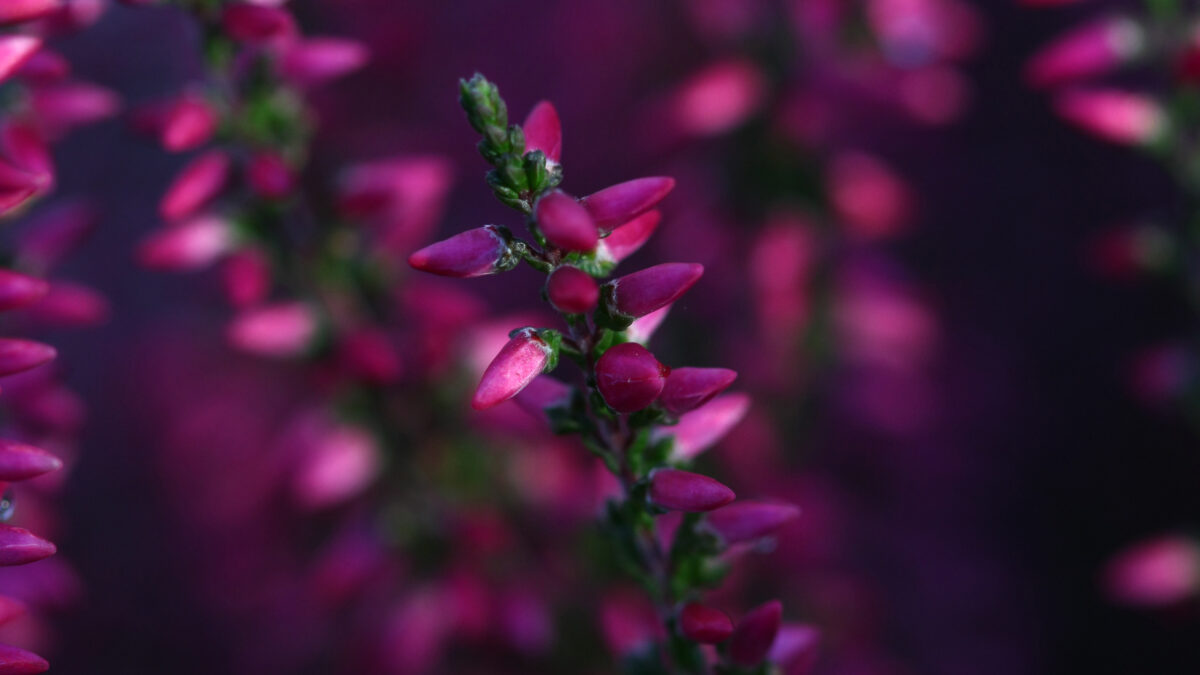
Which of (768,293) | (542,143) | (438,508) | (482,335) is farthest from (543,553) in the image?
(542,143)

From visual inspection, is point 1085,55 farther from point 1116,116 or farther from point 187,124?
point 187,124

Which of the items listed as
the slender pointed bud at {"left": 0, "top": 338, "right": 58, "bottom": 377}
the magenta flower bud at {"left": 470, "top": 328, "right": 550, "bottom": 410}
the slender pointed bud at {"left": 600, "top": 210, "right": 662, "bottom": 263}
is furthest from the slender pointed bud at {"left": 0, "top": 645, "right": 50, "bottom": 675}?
the slender pointed bud at {"left": 600, "top": 210, "right": 662, "bottom": 263}

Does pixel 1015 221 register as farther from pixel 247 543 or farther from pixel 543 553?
pixel 247 543

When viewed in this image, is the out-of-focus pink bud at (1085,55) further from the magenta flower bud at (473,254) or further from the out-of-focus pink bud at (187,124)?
the out-of-focus pink bud at (187,124)

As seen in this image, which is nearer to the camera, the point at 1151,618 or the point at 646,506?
the point at 646,506

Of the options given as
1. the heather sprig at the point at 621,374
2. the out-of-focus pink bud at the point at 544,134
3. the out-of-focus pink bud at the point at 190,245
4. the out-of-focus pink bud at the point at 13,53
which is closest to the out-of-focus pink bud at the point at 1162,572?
the heather sprig at the point at 621,374

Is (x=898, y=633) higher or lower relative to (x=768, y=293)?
lower

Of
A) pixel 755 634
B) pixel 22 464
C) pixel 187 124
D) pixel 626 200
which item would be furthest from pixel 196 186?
pixel 755 634
